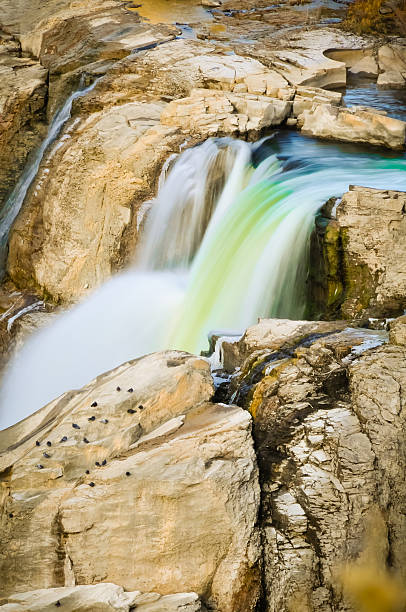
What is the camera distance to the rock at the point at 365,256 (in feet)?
23.8

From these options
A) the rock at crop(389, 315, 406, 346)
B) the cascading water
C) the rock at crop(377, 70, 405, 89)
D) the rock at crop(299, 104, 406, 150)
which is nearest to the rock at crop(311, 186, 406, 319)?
the cascading water

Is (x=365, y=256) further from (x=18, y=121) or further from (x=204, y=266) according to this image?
(x=18, y=121)

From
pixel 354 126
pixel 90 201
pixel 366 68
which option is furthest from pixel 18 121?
pixel 366 68

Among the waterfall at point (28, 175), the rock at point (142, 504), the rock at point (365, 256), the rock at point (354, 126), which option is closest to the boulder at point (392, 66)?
the rock at point (354, 126)

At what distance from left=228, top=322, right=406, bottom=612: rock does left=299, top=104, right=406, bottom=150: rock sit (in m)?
5.90

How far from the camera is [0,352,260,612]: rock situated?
4.72m

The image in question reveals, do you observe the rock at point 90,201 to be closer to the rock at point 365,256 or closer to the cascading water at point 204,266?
the cascading water at point 204,266

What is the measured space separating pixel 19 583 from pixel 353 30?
42.1ft

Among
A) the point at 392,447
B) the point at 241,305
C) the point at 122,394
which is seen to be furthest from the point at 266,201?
the point at 392,447

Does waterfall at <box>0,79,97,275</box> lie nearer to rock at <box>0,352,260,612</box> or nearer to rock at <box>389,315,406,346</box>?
rock at <box>0,352,260,612</box>

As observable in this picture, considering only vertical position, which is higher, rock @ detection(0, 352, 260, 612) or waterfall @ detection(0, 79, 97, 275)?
waterfall @ detection(0, 79, 97, 275)

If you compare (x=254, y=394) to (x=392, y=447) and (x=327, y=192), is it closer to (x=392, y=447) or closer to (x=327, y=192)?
(x=392, y=447)

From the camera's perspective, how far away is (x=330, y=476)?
15.8ft

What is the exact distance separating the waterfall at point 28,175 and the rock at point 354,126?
152 inches
